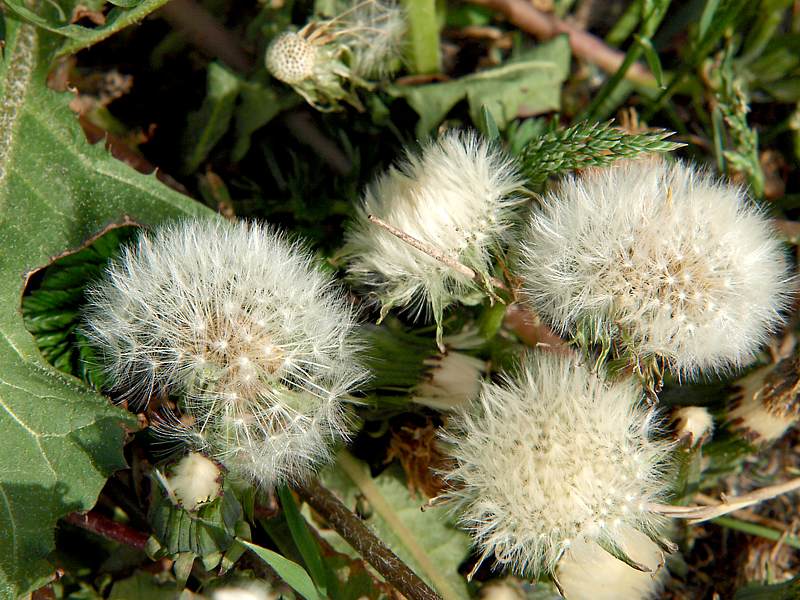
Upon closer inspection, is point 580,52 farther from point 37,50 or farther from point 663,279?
point 37,50

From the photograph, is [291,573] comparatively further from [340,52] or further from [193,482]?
[340,52]

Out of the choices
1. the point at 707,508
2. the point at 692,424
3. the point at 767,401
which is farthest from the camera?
the point at 767,401

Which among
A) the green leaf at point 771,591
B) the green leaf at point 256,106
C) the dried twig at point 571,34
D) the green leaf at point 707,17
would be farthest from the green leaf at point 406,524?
the green leaf at point 707,17

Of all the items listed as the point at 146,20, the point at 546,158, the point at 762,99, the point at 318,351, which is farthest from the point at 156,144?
the point at 762,99

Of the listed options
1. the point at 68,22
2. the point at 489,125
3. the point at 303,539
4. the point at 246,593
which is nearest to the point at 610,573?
the point at 303,539

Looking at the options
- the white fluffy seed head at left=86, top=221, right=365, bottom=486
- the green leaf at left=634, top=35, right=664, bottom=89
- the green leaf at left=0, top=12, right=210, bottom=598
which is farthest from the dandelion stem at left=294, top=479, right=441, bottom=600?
the green leaf at left=634, top=35, right=664, bottom=89
